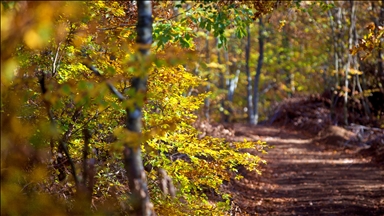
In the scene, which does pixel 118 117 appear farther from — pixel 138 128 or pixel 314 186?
pixel 314 186

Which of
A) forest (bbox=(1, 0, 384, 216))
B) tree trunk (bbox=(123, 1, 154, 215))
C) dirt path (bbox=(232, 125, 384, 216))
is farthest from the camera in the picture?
dirt path (bbox=(232, 125, 384, 216))

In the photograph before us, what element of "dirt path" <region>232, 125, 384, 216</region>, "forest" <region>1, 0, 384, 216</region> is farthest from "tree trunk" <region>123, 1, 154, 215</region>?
"dirt path" <region>232, 125, 384, 216</region>

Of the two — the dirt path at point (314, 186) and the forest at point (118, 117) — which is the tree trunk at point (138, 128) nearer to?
the forest at point (118, 117)

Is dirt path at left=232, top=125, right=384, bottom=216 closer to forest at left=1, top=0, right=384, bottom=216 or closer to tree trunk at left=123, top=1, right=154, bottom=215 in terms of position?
forest at left=1, top=0, right=384, bottom=216

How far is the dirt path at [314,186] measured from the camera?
11.0 metres

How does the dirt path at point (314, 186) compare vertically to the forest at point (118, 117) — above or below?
below

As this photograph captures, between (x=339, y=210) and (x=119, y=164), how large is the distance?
6221 millimetres

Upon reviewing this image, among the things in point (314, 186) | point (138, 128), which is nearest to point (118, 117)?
point (138, 128)

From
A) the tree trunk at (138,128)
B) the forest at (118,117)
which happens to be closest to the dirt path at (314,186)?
the forest at (118,117)

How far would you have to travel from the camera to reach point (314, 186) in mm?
13219

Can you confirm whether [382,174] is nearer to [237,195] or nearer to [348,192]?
[348,192]

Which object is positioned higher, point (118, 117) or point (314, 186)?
point (118, 117)

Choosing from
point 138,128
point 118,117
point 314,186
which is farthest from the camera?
point 314,186

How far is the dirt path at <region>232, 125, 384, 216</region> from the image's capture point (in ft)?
36.1
